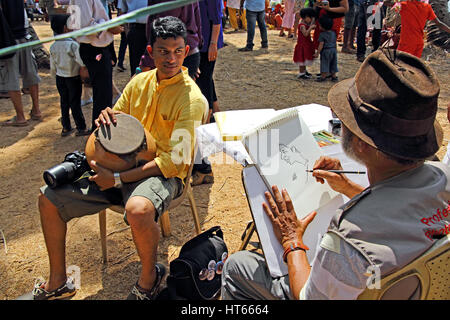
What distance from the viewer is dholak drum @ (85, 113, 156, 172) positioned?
2.13 meters

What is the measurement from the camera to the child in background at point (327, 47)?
665cm

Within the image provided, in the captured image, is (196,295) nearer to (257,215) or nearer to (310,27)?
(257,215)

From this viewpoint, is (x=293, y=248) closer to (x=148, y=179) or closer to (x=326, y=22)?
(x=148, y=179)

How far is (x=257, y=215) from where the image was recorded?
1754mm

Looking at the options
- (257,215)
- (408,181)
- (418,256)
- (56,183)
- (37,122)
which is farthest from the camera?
(37,122)

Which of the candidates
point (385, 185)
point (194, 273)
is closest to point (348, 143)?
point (385, 185)

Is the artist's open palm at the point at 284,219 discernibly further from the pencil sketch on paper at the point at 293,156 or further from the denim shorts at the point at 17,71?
the denim shorts at the point at 17,71

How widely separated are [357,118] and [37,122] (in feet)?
15.5

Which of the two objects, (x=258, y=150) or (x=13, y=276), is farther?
(x=13, y=276)

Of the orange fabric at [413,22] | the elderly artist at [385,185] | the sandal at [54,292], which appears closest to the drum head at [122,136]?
the sandal at [54,292]

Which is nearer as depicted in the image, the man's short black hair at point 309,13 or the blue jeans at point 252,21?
the man's short black hair at point 309,13

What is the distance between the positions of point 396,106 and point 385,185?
0.84 feet

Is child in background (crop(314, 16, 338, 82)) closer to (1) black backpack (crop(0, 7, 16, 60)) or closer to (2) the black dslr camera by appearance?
(1) black backpack (crop(0, 7, 16, 60))
